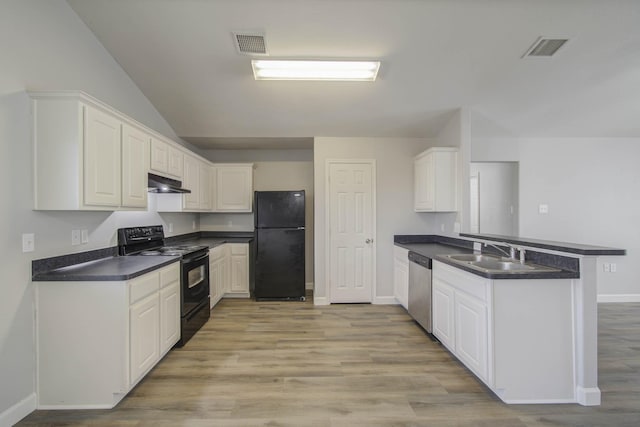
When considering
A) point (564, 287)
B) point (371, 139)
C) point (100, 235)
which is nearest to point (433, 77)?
point (371, 139)

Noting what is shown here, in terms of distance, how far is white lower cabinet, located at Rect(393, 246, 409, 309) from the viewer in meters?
3.75

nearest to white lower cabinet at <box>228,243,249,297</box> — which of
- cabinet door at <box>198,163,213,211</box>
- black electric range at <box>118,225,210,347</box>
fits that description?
cabinet door at <box>198,163,213,211</box>

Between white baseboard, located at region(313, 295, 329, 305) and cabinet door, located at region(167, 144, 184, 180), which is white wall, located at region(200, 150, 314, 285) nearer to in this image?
white baseboard, located at region(313, 295, 329, 305)

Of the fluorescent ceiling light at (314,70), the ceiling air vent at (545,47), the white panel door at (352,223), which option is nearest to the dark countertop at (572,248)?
the ceiling air vent at (545,47)

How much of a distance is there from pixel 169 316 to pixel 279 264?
6.26 feet

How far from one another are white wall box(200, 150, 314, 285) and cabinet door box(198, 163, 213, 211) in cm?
55

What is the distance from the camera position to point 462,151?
11.4 ft

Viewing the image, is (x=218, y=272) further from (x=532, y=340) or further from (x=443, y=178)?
(x=532, y=340)

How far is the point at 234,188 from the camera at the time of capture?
4723mm

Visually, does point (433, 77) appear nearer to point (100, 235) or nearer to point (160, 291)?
point (160, 291)

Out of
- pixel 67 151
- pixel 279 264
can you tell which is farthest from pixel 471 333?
pixel 67 151

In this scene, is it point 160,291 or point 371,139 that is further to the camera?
point 371,139

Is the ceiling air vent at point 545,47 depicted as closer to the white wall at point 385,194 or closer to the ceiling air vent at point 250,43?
the white wall at point 385,194

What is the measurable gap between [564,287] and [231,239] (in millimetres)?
4232
